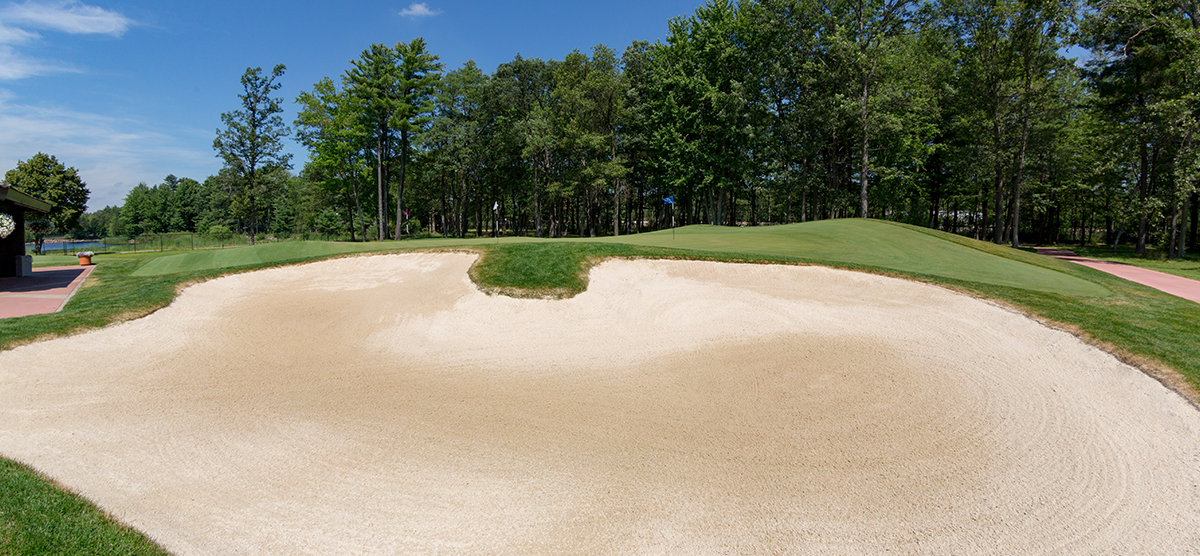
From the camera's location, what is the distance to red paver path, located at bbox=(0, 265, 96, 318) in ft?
37.5

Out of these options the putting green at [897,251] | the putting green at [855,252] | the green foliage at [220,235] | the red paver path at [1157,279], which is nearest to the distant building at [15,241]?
the putting green at [855,252]

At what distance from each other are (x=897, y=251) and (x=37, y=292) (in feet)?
88.8

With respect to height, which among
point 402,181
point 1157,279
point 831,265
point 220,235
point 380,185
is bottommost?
point 1157,279

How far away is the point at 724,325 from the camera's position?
32.0ft

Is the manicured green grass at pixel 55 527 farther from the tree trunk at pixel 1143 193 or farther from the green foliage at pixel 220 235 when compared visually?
the green foliage at pixel 220 235

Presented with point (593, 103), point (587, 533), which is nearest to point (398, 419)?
point (587, 533)

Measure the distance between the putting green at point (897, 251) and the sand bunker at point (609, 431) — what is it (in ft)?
14.5

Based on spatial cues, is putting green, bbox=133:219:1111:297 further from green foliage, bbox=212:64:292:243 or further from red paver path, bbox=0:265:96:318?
green foliage, bbox=212:64:292:243

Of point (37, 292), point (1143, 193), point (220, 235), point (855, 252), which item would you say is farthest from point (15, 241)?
point (1143, 193)

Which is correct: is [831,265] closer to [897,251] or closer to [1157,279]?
[897,251]

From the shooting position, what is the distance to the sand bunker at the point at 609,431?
161 inches

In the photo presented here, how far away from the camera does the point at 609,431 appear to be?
5.80 m

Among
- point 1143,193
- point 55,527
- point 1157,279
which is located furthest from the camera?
point 1143,193

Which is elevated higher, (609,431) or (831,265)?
(831,265)
